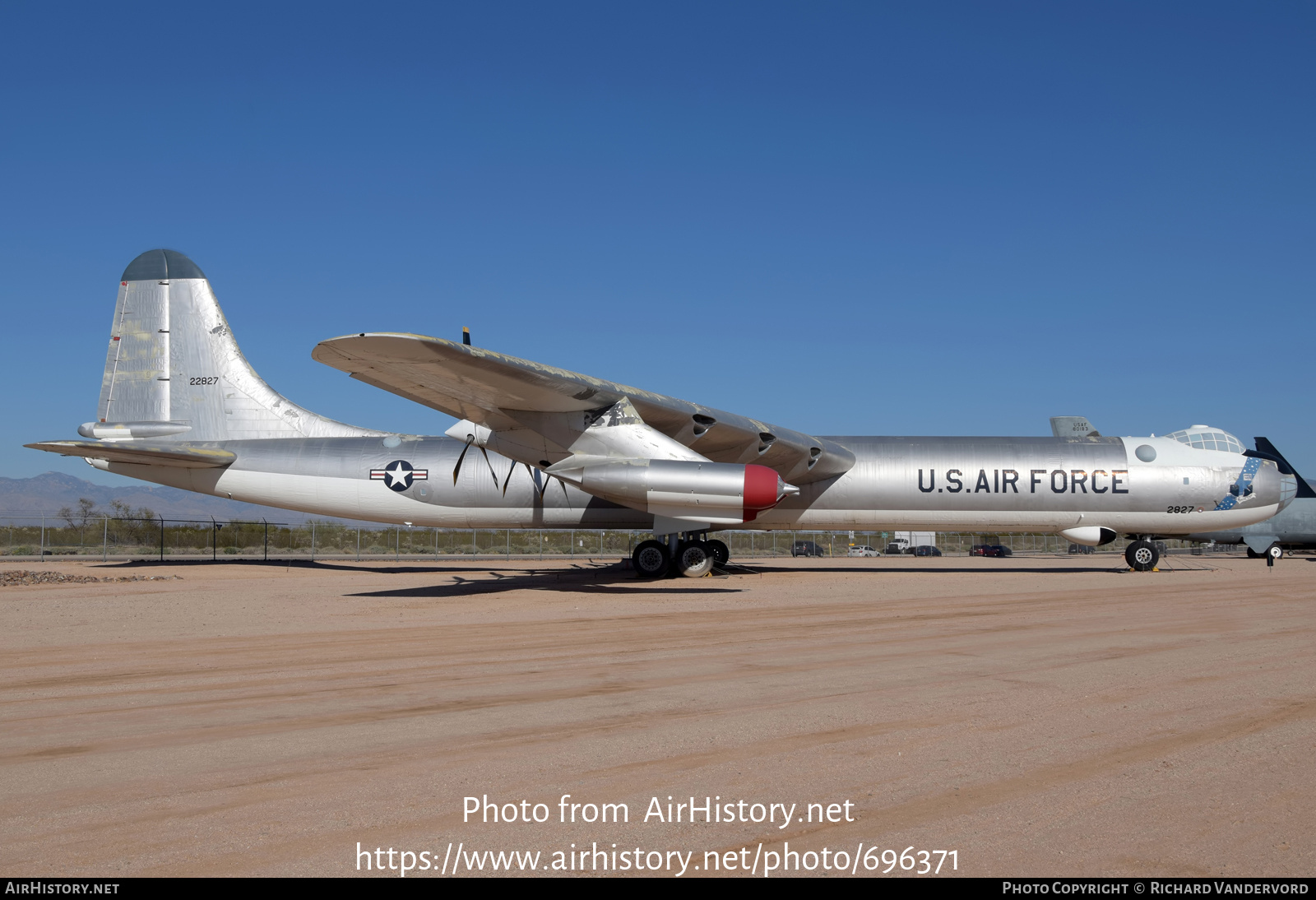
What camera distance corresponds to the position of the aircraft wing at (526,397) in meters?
14.6

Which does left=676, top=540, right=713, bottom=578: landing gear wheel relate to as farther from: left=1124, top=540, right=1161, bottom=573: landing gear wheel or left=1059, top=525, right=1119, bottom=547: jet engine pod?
left=1124, top=540, right=1161, bottom=573: landing gear wheel

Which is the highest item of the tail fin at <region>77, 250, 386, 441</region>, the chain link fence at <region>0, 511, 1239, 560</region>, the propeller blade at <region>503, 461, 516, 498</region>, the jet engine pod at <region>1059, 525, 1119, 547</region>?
the tail fin at <region>77, 250, 386, 441</region>

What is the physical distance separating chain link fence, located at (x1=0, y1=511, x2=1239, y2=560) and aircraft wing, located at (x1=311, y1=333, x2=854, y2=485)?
448 inches

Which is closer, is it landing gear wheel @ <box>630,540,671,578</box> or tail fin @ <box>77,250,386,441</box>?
landing gear wheel @ <box>630,540,671,578</box>

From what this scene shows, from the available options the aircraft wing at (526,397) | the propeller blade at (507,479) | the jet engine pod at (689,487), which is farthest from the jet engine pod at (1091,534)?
the propeller blade at (507,479)

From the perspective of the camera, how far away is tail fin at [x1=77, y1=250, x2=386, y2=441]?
2509 cm

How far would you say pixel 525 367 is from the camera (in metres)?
16.3

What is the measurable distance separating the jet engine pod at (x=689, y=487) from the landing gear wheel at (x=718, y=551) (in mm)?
5685

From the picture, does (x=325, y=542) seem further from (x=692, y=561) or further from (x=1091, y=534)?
(x=1091, y=534)

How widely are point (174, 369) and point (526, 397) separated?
13.2 metres

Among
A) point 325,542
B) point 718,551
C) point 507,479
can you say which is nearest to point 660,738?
point 718,551

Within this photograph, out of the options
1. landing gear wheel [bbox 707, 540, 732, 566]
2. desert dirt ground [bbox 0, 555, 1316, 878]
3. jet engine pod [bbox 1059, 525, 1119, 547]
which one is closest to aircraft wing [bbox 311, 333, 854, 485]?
landing gear wheel [bbox 707, 540, 732, 566]

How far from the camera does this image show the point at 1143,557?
25.4 m

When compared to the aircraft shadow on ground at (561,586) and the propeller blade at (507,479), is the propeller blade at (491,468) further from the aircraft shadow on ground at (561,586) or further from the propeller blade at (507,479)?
the aircraft shadow on ground at (561,586)
